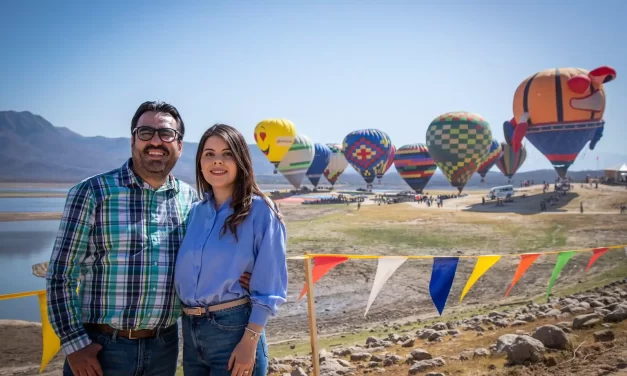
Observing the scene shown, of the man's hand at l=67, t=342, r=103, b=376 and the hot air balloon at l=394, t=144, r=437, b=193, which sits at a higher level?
the hot air balloon at l=394, t=144, r=437, b=193

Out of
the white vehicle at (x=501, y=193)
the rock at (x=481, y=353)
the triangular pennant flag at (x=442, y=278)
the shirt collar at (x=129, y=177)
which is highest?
the shirt collar at (x=129, y=177)

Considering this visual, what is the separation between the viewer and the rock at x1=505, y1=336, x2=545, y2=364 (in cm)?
524

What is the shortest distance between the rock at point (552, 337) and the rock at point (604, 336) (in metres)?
0.52

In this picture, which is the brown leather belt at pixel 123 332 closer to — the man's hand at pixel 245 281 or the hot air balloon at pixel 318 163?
the man's hand at pixel 245 281

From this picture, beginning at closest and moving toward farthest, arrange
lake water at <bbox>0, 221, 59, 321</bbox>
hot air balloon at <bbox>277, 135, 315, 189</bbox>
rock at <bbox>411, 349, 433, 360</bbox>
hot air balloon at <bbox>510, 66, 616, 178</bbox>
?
1. rock at <bbox>411, 349, 433, 360</bbox>
2. lake water at <bbox>0, 221, 59, 321</bbox>
3. hot air balloon at <bbox>510, 66, 616, 178</bbox>
4. hot air balloon at <bbox>277, 135, 315, 189</bbox>

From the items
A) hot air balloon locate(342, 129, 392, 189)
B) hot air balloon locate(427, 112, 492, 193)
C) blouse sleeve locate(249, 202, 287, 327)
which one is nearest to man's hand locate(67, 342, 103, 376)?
blouse sleeve locate(249, 202, 287, 327)

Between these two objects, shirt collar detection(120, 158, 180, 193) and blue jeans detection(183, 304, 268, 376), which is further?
shirt collar detection(120, 158, 180, 193)

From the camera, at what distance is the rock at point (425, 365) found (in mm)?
5582

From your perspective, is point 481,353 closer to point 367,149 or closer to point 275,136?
point 275,136

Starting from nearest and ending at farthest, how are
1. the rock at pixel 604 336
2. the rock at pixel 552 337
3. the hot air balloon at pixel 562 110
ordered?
the rock at pixel 552 337 < the rock at pixel 604 336 < the hot air balloon at pixel 562 110

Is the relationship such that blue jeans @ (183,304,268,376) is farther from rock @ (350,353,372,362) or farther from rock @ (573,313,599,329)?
rock @ (573,313,599,329)

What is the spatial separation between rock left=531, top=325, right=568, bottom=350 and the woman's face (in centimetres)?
496

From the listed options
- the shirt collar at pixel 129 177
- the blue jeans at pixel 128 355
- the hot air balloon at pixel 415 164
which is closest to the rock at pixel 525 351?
the blue jeans at pixel 128 355

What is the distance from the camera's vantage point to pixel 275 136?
5044cm
